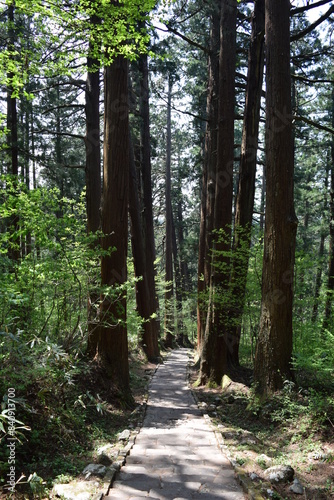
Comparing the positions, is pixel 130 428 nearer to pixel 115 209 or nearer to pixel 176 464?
pixel 176 464

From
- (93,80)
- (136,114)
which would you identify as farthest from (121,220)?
(136,114)

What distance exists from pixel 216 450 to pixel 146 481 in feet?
4.80

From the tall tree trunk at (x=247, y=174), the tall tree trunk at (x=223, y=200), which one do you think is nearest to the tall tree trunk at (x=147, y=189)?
the tall tree trunk at (x=223, y=200)

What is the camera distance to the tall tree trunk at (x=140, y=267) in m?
14.7

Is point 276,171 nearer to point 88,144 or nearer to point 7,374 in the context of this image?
point 7,374

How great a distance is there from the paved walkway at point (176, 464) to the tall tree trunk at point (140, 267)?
684 cm

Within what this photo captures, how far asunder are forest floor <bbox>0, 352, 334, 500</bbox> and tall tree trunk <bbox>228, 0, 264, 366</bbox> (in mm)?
2735

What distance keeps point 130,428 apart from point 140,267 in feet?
29.8

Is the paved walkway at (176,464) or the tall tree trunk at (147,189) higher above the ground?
the tall tree trunk at (147,189)

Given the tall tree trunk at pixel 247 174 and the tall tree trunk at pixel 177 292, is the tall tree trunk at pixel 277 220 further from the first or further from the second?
the tall tree trunk at pixel 177 292

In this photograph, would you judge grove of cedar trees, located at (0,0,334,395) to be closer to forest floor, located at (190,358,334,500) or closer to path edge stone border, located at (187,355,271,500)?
forest floor, located at (190,358,334,500)

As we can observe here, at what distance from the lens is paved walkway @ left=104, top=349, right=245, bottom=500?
3863 mm

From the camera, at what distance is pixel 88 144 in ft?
37.6

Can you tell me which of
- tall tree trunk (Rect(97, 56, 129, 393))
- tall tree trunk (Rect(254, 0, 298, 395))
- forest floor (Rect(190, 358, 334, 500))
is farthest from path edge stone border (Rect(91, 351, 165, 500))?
tall tree trunk (Rect(254, 0, 298, 395))
